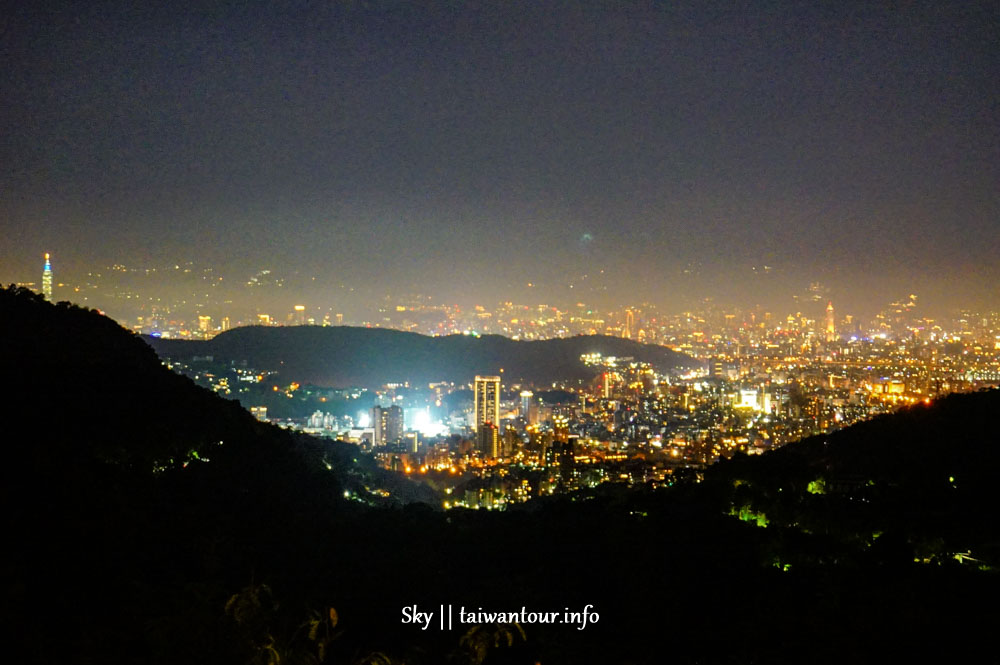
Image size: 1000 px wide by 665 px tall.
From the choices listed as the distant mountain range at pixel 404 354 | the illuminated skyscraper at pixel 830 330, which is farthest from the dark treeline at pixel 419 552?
the illuminated skyscraper at pixel 830 330

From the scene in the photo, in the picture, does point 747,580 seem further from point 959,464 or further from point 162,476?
point 162,476

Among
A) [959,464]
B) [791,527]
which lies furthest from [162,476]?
[959,464]

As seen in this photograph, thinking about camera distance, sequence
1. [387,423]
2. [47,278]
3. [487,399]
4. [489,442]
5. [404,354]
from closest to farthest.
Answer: [47,278], [489,442], [387,423], [487,399], [404,354]

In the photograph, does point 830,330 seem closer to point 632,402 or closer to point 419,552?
point 632,402

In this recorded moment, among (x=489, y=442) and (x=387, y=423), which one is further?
(x=387, y=423)

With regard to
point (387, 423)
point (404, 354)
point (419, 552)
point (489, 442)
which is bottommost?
point (489, 442)

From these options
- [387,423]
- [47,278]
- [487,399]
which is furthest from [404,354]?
[47,278]
